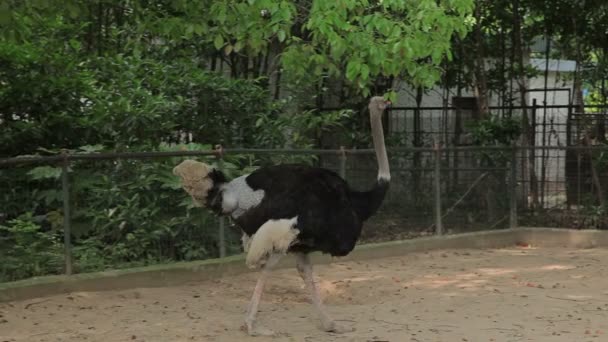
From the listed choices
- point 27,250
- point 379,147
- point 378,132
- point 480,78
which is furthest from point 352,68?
point 480,78

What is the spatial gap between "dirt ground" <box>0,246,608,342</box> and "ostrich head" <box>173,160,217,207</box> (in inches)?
42.8

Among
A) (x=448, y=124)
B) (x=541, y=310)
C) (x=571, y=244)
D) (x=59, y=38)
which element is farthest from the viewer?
(x=448, y=124)

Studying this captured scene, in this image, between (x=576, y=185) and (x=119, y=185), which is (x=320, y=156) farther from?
(x=576, y=185)

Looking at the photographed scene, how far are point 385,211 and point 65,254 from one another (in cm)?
435

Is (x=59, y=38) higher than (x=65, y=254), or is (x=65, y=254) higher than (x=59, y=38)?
(x=59, y=38)

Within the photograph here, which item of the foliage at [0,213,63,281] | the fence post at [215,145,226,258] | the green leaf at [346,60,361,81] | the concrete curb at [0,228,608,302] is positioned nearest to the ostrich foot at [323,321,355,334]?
the concrete curb at [0,228,608,302]

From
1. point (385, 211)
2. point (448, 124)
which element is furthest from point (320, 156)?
point (448, 124)

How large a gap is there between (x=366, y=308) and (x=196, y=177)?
2221mm

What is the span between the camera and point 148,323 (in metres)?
6.55

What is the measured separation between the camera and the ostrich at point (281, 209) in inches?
235

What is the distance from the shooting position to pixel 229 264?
8523 millimetres

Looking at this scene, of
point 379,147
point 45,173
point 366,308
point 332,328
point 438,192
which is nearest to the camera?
point 332,328

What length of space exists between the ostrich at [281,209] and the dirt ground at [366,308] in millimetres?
552

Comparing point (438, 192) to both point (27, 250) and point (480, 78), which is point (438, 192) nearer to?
point (480, 78)
